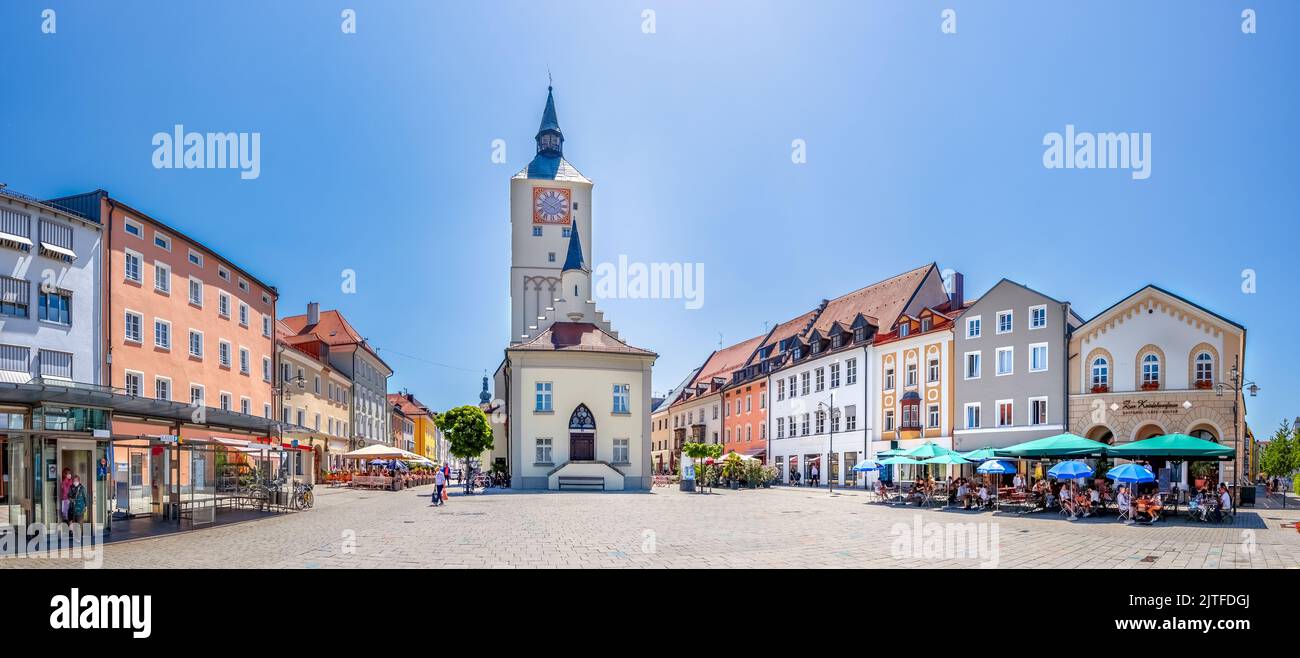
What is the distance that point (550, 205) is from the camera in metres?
68.6

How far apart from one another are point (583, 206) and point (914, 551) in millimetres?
57171

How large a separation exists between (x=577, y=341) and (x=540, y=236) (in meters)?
20.4

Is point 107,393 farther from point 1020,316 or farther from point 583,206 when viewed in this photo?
point 583,206

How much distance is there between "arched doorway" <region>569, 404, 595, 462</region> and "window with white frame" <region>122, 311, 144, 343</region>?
2220cm

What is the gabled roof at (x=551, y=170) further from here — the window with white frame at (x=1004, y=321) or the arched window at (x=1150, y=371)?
the arched window at (x=1150, y=371)

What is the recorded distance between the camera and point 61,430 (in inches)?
684

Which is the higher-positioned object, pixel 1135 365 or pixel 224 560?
pixel 1135 365

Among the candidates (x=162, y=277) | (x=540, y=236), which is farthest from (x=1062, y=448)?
(x=540, y=236)

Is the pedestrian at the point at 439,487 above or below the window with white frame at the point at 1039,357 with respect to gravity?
below

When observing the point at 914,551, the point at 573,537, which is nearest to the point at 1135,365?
the point at 914,551

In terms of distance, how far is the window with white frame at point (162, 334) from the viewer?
110 feet

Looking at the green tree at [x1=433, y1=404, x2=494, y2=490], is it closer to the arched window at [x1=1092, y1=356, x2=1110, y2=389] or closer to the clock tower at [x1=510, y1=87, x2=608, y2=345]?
the clock tower at [x1=510, y1=87, x2=608, y2=345]

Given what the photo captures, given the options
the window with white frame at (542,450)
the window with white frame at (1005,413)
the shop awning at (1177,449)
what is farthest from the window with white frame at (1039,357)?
the window with white frame at (542,450)

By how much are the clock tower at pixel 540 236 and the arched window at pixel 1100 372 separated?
130ft
